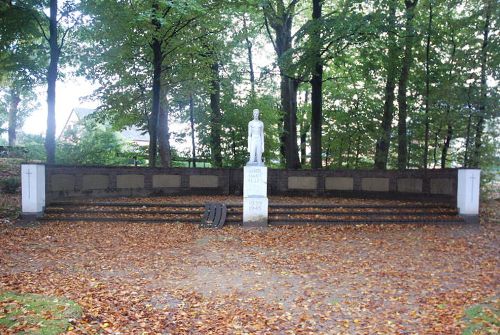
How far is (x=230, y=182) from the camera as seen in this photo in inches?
739

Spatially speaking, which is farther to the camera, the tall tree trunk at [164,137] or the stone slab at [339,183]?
the tall tree trunk at [164,137]

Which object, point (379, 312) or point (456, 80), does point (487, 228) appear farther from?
point (379, 312)

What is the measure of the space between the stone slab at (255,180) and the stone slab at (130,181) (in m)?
6.25

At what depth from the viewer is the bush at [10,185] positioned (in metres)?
16.4

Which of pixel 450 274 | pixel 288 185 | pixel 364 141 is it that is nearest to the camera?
pixel 450 274

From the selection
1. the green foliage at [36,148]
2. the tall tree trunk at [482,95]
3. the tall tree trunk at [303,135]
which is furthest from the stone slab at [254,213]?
the tall tree trunk at [303,135]

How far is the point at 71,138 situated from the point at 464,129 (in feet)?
56.2

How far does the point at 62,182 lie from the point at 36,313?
35.5 ft

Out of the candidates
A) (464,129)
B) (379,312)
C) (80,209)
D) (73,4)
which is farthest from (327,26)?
(379,312)

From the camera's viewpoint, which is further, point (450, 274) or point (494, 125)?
point (494, 125)

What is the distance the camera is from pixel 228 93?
71.4ft

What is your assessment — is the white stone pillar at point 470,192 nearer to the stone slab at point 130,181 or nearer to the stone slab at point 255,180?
the stone slab at point 255,180

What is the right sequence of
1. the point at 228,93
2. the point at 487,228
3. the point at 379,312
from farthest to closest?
the point at 228,93
the point at 487,228
the point at 379,312

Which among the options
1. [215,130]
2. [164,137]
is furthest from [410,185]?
[164,137]
